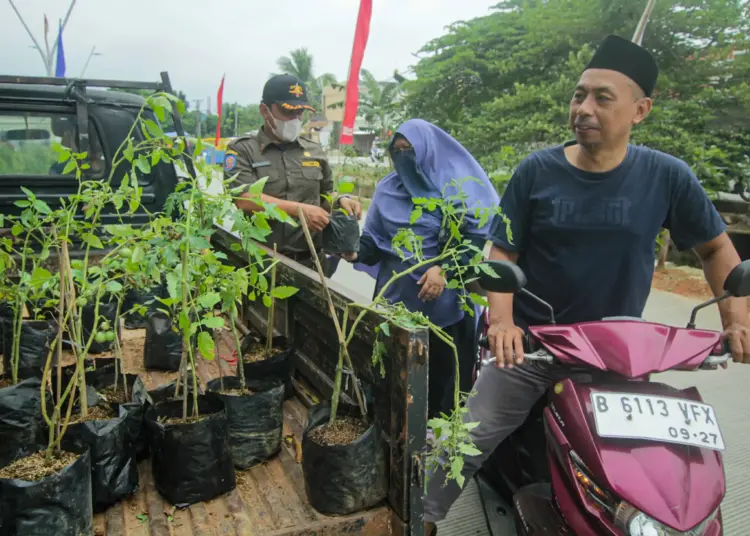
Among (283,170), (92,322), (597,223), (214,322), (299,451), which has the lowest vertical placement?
(299,451)

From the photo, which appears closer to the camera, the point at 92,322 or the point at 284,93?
the point at 92,322

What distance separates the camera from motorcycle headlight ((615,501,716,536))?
154 cm

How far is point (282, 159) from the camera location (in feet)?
12.4

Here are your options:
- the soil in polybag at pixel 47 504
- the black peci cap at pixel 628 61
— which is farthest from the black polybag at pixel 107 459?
the black peci cap at pixel 628 61

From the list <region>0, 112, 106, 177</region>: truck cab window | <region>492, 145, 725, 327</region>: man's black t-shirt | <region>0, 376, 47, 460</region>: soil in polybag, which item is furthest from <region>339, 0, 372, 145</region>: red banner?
<region>0, 376, 47, 460</region>: soil in polybag

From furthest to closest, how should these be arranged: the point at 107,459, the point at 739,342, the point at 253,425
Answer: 1. the point at 253,425
2. the point at 739,342
3. the point at 107,459

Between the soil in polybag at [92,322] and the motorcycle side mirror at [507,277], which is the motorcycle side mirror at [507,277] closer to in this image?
the motorcycle side mirror at [507,277]

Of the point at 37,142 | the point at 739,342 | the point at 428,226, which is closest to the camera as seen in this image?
the point at 739,342

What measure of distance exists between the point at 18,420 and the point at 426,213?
1951 mm

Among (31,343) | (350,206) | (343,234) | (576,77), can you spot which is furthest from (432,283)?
(576,77)

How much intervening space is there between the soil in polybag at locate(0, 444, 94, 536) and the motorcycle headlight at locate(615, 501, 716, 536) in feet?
4.76

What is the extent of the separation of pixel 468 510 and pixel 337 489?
1.55 m

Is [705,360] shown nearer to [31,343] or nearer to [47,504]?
[47,504]

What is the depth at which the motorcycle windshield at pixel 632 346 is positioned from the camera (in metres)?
1.74
